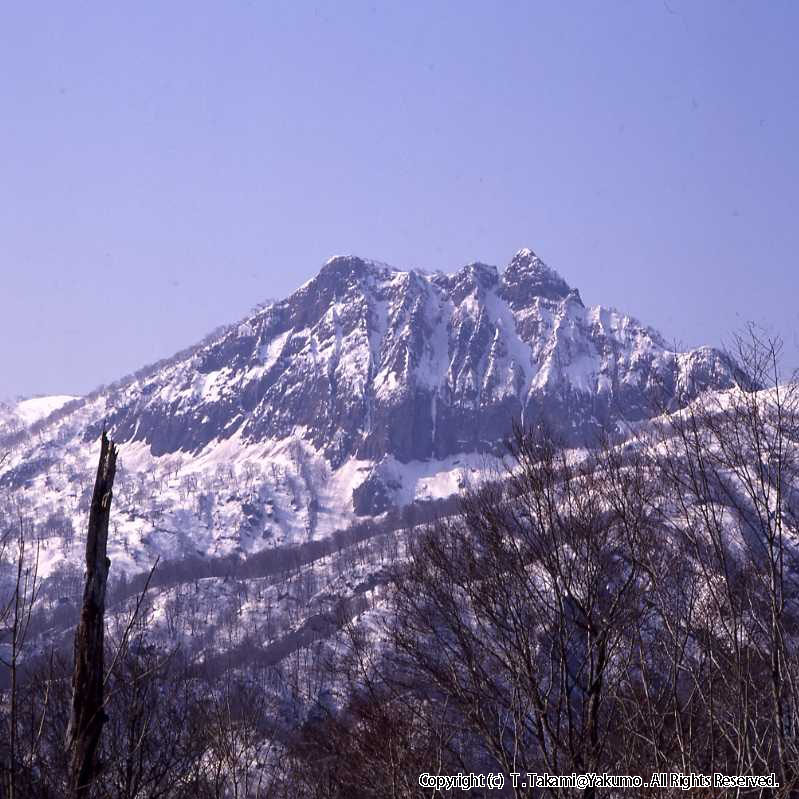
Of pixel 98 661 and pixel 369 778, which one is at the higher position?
pixel 98 661

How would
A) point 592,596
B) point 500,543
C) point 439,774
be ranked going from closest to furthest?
1. point 439,774
2. point 592,596
3. point 500,543

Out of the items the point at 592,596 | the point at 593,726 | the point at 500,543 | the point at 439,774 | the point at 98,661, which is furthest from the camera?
the point at 500,543

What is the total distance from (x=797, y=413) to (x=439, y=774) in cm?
581

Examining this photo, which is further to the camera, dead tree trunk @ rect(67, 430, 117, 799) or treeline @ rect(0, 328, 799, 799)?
treeline @ rect(0, 328, 799, 799)

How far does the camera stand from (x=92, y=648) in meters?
8.64

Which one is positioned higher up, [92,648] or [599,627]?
[599,627]

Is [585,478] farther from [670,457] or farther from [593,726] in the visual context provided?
[593,726]

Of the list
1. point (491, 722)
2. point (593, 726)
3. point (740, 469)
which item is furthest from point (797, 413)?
point (491, 722)

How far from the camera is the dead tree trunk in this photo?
8352mm

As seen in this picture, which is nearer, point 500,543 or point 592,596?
point 592,596

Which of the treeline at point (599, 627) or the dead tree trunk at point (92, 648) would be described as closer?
the dead tree trunk at point (92, 648)

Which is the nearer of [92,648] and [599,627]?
[92,648]

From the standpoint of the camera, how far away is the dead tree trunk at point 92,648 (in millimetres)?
8352

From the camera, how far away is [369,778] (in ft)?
46.4
